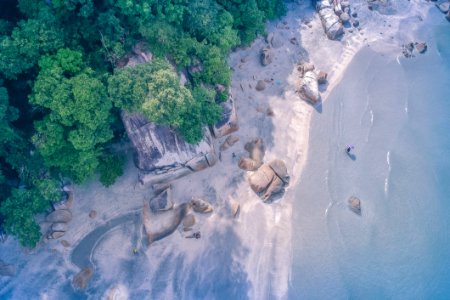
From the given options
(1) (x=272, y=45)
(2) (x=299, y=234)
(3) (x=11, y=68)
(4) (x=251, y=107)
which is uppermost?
(3) (x=11, y=68)

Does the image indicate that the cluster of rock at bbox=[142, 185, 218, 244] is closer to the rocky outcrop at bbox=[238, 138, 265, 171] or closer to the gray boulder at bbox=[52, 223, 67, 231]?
the rocky outcrop at bbox=[238, 138, 265, 171]

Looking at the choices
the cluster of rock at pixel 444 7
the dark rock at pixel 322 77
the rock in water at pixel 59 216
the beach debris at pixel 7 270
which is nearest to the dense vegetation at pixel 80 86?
the rock in water at pixel 59 216

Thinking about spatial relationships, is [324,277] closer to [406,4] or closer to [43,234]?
[43,234]

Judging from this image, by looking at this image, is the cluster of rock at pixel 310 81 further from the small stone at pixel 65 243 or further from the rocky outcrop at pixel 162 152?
the small stone at pixel 65 243

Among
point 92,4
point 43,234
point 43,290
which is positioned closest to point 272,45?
point 92,4

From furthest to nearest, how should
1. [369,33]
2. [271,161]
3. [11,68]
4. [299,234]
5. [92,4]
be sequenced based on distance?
[369,33] → [271,161] → [299,234] → [92,4] → [11,68]

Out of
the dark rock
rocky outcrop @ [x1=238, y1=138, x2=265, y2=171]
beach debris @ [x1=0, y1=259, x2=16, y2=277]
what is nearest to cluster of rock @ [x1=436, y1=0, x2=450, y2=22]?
the dark rock

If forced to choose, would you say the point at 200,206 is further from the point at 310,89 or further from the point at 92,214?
the point at 310,89

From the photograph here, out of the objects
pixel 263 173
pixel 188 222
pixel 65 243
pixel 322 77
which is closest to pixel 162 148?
pixel 188 222
